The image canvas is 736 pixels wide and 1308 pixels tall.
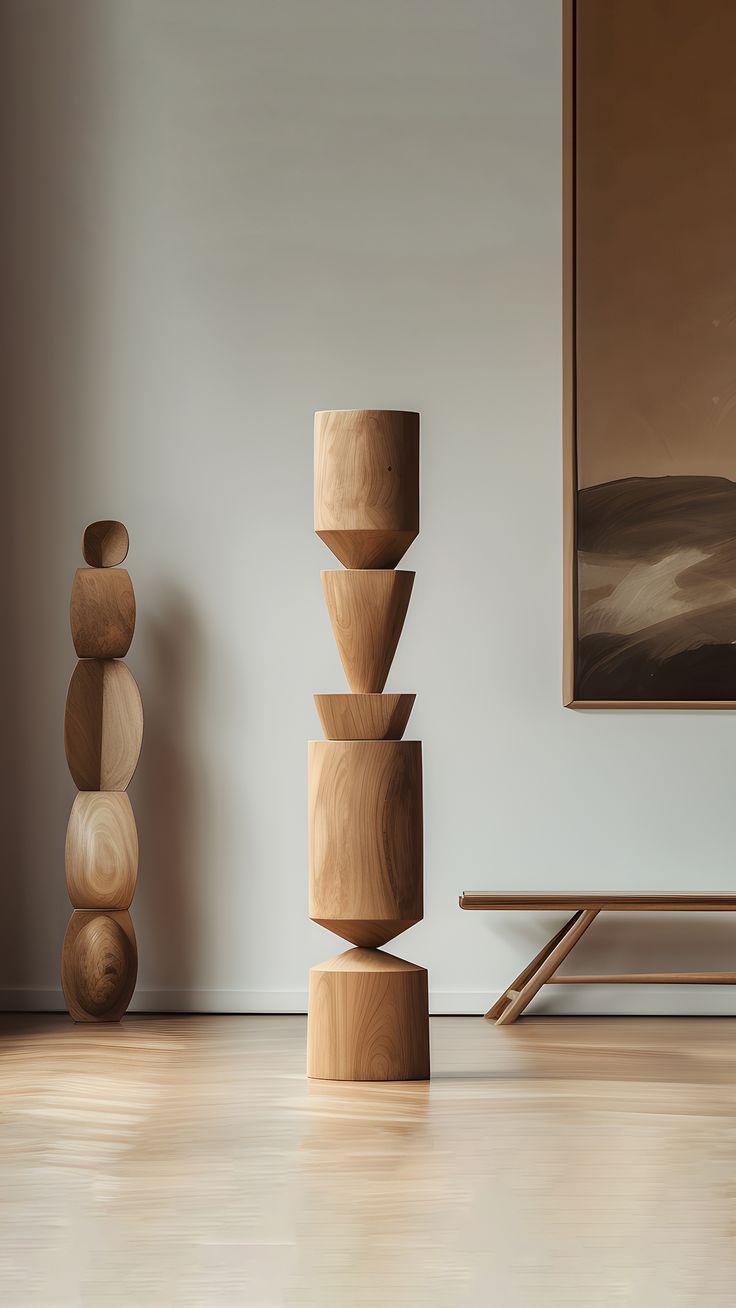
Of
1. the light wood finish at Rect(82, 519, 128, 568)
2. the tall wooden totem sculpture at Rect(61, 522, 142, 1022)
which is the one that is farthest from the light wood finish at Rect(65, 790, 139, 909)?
the light wood finish at Rect(82, 519, 128, 568)

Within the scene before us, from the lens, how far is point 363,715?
300 cm

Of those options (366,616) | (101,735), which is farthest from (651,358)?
(101,735)

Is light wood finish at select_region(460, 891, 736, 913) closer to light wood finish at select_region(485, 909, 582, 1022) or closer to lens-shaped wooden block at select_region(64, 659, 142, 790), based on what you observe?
light wood finish at select_region(485, 909, 582, 1022)

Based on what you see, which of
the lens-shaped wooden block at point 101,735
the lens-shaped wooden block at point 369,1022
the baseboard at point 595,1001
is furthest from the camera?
the baseboard at point 595,1001

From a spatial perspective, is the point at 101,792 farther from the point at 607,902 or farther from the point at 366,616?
the point at 607,902

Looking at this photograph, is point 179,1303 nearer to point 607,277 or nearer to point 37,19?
point 607,277

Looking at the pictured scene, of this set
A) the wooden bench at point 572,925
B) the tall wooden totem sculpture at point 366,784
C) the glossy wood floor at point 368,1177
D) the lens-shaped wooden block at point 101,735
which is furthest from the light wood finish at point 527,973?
the lens-shaped wooden block at point 101,735

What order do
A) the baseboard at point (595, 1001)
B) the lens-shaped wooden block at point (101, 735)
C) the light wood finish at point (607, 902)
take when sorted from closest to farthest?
the light wood finish at point (607, 902) → the lens-shaped wooden block at point (101, 735) → the baseboard at point (595, 1001)

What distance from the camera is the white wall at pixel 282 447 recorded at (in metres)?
3.97

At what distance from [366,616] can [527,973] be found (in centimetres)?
136

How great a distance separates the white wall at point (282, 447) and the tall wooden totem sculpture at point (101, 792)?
24 cm

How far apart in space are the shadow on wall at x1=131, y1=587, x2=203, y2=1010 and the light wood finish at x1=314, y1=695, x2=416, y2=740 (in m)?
1.14

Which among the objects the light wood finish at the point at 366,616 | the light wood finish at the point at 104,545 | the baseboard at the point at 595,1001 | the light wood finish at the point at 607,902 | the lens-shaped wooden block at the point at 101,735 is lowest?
the baseboard at the point at 595,1001

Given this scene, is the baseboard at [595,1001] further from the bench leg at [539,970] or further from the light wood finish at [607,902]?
the light wood finish at [607,902]
